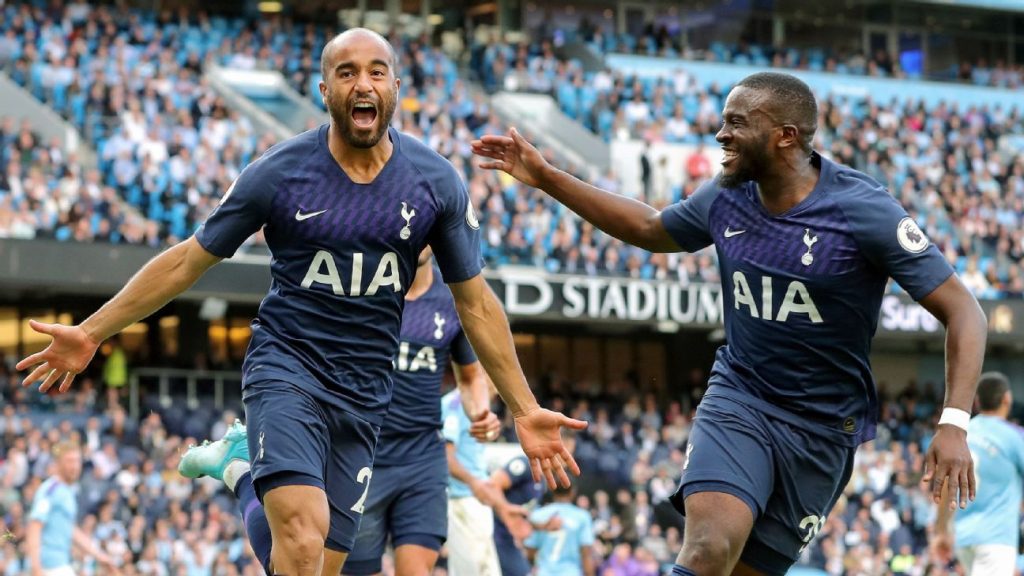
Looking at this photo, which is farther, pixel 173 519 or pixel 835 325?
pixel 173 519

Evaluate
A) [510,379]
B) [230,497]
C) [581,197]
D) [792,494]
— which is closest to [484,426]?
[581,197]

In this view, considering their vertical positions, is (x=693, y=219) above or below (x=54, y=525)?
above

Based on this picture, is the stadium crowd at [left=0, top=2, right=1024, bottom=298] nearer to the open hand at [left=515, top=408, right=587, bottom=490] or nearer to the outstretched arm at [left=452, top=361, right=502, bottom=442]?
the outstretched arm at [left=452, top=361, right=502, bottom=442]

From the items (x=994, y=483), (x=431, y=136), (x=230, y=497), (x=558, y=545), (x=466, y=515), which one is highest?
(x=994, y=483)

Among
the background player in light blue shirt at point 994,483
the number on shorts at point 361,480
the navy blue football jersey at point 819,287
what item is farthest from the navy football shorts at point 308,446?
the background player in light blue shirt at point 994,483

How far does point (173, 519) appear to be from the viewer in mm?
17203

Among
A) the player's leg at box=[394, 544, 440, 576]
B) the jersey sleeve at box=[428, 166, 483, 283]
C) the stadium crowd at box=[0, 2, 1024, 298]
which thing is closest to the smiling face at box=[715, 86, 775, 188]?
the jersey sleeve at box=[428, 166, 483, 283]

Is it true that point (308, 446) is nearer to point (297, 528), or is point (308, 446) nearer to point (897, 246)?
point (297, 528)

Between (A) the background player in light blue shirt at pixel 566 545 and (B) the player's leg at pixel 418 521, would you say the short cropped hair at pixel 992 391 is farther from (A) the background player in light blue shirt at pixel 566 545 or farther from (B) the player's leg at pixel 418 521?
(A) the background player in light blue shirt at pixel 566 545

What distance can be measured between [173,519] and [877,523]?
10483mm

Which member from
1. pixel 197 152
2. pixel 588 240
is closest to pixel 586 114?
pixel 588 240

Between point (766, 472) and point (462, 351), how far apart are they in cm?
305

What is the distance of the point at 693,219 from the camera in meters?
7.16

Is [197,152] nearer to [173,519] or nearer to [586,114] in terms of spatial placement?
[173,519]
